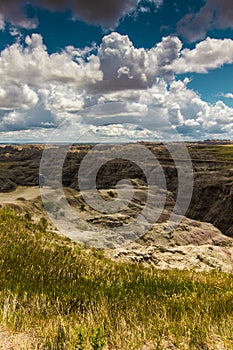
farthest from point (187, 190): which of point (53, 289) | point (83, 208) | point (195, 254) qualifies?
point (53, 289)

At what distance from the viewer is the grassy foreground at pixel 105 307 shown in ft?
12.1

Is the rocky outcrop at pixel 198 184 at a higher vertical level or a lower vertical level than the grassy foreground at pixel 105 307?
lower

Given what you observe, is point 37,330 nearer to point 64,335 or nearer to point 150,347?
point 64,335

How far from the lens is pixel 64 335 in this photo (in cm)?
370

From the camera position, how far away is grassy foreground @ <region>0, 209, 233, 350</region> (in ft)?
12.1

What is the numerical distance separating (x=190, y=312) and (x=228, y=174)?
367 ft

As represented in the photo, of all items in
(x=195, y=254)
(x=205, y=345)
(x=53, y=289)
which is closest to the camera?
(x=205, y=345)

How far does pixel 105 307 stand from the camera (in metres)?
4.64

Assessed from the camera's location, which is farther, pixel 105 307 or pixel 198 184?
pixel 198 184

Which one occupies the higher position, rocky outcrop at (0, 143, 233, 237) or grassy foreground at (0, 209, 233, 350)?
grassy foreground at (0, 209, 233, 350)

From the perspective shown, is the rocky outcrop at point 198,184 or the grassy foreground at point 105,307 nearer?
the grassy foreground at point 105,307

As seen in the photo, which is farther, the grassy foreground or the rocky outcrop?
the rocky outcrop

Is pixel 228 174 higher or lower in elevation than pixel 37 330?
lower

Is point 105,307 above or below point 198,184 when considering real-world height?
above
